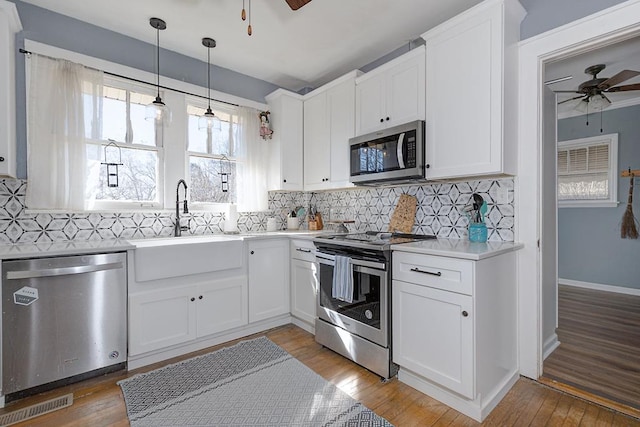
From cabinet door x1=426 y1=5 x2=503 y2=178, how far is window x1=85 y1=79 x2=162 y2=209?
2441mm

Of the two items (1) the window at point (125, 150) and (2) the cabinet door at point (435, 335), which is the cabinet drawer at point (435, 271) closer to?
(2) the cabinet door at point (435, 335)

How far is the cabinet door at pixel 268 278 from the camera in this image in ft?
9.14

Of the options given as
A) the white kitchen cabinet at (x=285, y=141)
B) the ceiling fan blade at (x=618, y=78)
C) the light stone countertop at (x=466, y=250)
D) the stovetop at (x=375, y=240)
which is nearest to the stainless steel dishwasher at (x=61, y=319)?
the stovetop at (x=375, y=240)

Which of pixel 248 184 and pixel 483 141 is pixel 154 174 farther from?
pixel 483 141

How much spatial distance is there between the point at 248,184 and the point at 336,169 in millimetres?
992

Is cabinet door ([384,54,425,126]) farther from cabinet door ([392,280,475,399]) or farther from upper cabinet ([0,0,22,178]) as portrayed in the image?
upper cabinet ([0,0,22,178])

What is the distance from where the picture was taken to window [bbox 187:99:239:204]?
3039mm

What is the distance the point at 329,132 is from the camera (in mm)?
3137

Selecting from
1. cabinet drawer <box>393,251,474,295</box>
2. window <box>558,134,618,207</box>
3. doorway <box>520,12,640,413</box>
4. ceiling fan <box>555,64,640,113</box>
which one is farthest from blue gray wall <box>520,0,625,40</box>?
window <box>558,134,618,207</box>

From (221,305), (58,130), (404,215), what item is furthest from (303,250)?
(58,130)

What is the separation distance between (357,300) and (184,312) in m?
1.39

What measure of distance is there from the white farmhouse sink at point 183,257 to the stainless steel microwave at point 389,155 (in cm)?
128

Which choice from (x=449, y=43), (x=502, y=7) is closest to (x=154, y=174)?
(x=449, y=43)

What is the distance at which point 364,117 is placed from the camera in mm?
2750
